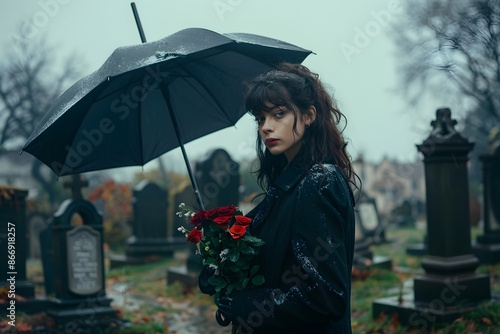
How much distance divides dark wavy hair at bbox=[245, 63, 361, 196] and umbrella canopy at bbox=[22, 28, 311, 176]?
0.42 m

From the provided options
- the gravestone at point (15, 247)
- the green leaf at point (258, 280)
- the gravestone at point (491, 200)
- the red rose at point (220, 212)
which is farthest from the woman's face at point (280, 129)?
the gravestone at point (491, 200)

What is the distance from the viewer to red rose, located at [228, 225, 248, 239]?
7.45 feet

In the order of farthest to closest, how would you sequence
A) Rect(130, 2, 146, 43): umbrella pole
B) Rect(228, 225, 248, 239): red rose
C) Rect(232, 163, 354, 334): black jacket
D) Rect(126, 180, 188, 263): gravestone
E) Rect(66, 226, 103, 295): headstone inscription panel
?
Rect(126, 180, 188, 263): gravestone < Rect(66, 226, 103, 295): headstone inscription panel < Rect(130, 2, 146, 43): umbrella pole < Rect(228, 225, 248, 239): red rose < Rect(232, 163, 354, 334): black jacket

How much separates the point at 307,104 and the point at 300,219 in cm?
53

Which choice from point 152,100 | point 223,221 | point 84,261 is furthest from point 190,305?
point 223,221

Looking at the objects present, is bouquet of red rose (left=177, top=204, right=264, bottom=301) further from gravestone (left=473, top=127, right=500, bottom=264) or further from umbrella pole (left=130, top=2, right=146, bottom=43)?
gravestone (left=473, top=127, right=500, bottom=264)

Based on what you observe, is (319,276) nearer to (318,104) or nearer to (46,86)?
(318,104)

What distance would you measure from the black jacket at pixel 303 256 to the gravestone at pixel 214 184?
742cm

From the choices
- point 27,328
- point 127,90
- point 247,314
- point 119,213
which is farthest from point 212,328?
point 119,213

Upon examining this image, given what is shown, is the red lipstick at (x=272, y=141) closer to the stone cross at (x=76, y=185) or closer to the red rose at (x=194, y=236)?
the red rose at (x=194, y=236)

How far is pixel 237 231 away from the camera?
2283 mm

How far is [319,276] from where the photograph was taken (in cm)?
209

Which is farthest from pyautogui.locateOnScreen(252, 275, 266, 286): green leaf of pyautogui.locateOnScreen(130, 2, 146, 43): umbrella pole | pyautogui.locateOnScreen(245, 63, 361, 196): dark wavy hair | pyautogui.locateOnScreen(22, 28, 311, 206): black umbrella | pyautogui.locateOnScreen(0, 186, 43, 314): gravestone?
pyautogui.locateOnScreen(0, 186, 43, 314): gravestone

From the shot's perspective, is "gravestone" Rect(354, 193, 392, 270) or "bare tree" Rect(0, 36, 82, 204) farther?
"bare tree" Rect(0, 36, 82, 204)
